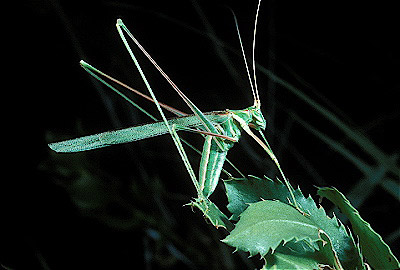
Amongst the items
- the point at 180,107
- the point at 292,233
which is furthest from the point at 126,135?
the point at 180,107

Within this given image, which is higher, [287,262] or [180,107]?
[180,107]

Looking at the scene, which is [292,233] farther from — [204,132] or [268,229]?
[204,132]

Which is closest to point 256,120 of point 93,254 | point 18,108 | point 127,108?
point 127,108

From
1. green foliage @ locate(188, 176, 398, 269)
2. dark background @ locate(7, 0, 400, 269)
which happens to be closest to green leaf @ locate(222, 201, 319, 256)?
green foliage @ locate(188, 176, 398, 269)

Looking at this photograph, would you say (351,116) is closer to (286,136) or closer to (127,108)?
(286,136)

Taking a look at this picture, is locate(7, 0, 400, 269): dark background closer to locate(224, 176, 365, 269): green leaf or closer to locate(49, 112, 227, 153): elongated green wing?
locate(49, 112, 227, 153): elongated green wing

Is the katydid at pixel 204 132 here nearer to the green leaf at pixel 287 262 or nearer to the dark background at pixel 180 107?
the green leaf at pixel 287 262
